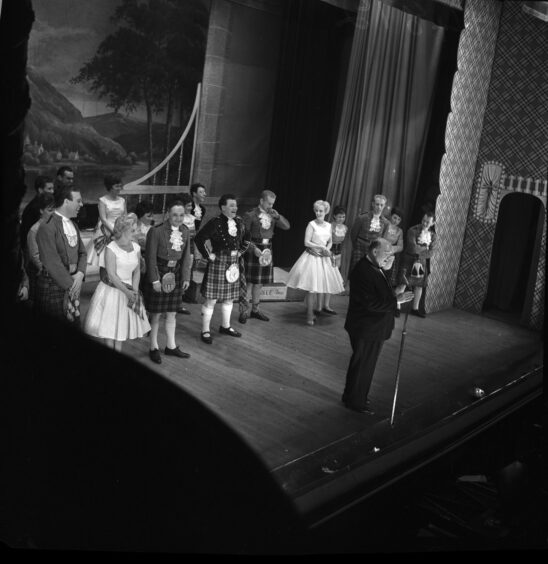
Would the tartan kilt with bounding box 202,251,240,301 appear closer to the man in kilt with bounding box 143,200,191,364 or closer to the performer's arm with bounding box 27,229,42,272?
the man in kilt with bounding box 143,200,191,364

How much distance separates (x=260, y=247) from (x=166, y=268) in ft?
4.47

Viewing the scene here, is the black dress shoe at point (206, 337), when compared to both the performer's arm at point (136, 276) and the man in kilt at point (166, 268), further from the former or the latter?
the performer's arm at point (136, 276)

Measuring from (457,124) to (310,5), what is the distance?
171cm

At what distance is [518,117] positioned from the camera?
7195 millimetres

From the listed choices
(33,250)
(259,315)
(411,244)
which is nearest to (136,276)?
(33,250)

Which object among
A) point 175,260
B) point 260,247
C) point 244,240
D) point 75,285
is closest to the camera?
point 75,285

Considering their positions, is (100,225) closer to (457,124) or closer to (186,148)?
(186,148)

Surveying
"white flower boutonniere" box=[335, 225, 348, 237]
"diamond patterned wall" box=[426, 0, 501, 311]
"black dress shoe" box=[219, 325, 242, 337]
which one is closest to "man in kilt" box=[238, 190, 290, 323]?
"black dress shoe" box=[219, 325, 242, 337]

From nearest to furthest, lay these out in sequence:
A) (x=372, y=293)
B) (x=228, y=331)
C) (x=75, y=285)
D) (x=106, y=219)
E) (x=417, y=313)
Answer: (x=75, y=285) → (x=372, y=293) → (x=106, y=219) → (x=228, y=331) → (x=417, y=313)

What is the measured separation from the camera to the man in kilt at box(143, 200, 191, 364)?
5.11 metres

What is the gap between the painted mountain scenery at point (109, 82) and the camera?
5.89 m

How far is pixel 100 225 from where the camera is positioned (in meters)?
5.36

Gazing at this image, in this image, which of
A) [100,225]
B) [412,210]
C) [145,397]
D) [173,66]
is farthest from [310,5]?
[145,397]

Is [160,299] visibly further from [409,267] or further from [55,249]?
[409,267]
